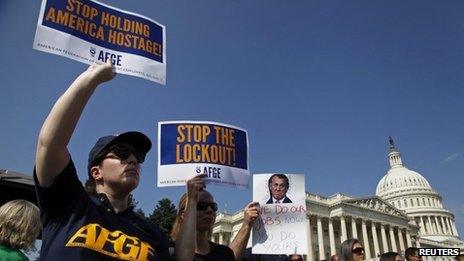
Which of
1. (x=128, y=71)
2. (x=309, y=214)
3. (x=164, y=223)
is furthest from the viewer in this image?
(x=309, y=214)

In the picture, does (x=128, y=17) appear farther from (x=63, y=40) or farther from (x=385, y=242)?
(x=385, y=242)

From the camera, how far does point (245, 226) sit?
4.32 metres

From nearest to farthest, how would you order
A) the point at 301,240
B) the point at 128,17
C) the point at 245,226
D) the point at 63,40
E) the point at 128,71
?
the point at 63,40 → the point at 128,71 → the point at 128,17 → the point at 245,226 → the point at 301,240

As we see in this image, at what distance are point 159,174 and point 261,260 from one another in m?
1.92

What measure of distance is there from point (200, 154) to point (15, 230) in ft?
7.43

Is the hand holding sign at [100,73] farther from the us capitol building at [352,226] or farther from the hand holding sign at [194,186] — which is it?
the us capitol building at [352,226]

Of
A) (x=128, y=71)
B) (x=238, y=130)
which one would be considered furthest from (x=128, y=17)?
(x=238, y=130)

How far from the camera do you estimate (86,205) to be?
216cm

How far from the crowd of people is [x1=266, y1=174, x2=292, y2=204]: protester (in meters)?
2.26

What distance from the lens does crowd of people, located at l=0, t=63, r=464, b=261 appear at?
6.48 ft

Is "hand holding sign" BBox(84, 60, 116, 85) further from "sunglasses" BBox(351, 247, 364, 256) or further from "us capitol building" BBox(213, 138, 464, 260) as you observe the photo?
"us capitol building" BBox(213, 138, 464, 260)

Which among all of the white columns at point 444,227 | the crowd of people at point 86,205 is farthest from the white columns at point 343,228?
the crowd of people at point 86,205

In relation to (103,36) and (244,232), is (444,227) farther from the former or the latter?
(103,36)

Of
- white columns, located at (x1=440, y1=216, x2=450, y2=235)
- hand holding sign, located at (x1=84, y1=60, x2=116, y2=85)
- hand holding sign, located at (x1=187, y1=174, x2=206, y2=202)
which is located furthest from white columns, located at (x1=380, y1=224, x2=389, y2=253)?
hand holding sign, located at (x1=84, y1=60, x2=116, y2=85)
